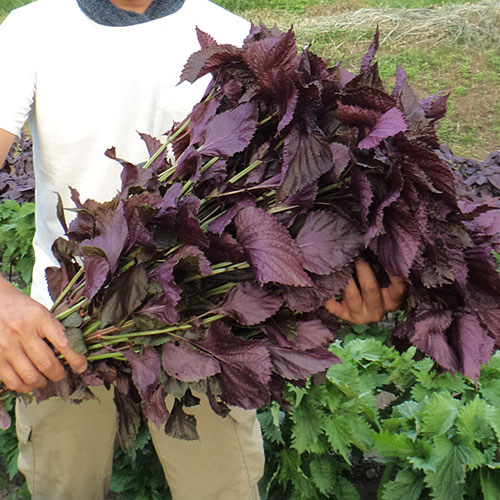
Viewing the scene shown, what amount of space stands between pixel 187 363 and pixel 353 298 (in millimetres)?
447

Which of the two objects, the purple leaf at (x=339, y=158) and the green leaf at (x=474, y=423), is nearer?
the purple leaf at (x=339, y=158)

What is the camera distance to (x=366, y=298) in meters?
1.73

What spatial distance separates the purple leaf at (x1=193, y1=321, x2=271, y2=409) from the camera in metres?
1.56

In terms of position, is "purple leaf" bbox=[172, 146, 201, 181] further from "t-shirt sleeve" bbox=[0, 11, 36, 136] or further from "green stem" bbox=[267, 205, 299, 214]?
"t-shirt sleeve" bbox=[0, 11, 36, 136]

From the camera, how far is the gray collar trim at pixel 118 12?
204 cm

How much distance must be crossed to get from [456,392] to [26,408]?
1568mm

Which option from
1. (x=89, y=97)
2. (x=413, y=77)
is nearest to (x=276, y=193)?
(x=89, y=97)

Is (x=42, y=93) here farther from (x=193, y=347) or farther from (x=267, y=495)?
(x=267, y=495)

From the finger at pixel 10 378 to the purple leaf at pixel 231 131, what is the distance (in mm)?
656

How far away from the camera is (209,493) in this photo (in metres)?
2.32

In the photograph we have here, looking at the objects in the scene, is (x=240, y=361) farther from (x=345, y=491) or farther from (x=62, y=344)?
(x=345, y=491)

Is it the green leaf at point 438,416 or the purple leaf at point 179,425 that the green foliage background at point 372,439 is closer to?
the green leaf at point 438,416

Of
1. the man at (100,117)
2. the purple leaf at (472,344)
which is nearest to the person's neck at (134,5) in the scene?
the man at (100,117)

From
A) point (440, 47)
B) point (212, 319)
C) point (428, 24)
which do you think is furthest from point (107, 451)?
point (428, 24)
